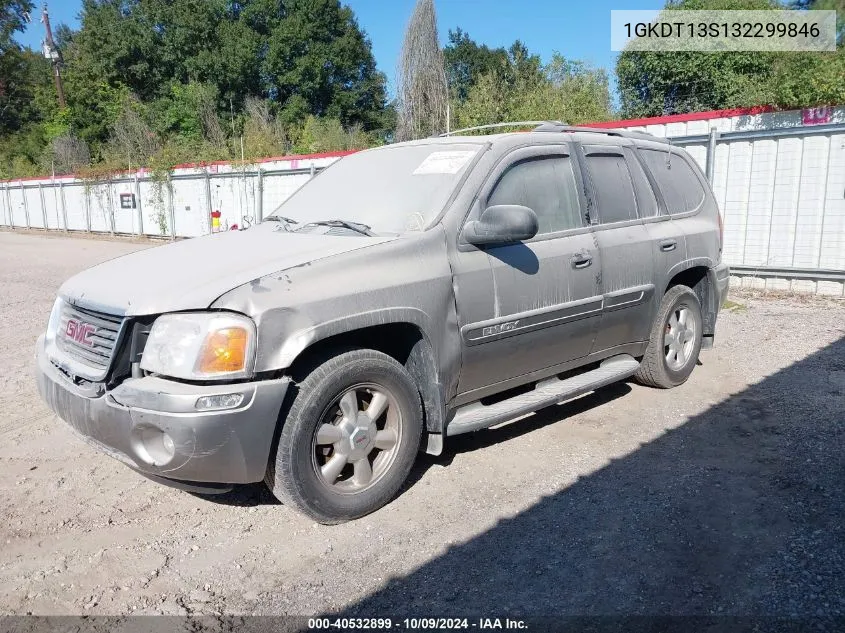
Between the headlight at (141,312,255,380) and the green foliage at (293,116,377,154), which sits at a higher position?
the green foliage at (293,116,377,154)

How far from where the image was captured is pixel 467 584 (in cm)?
290

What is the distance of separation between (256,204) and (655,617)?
609 inches

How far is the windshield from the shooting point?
12.7 feet

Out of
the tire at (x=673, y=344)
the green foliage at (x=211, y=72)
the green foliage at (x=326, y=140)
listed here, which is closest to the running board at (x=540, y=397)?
the tire at (x=673, y=344)

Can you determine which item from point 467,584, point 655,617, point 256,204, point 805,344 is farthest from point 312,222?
point 256,204

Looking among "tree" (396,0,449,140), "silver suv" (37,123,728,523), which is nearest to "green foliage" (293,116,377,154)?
"tree" (396,0,449,140)

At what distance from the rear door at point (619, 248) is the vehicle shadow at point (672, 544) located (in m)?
0.80

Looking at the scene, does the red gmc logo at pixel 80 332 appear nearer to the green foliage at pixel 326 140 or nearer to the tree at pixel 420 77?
the tree at pixel 420 77

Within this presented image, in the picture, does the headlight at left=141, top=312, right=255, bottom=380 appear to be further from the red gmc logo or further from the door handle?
the door handle

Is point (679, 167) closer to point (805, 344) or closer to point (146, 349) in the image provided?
point (805, 344)

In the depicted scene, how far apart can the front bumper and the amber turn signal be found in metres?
0.08

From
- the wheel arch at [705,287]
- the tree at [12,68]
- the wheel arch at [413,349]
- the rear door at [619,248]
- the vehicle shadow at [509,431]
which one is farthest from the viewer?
the tree at [12,68]

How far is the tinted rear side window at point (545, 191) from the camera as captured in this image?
161 inches

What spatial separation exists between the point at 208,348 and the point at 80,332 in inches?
34.6
